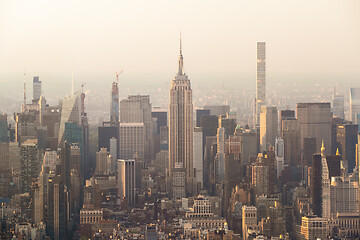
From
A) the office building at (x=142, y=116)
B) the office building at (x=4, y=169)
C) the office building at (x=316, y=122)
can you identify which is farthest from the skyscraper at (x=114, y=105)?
the office building at (x=316, y=122)

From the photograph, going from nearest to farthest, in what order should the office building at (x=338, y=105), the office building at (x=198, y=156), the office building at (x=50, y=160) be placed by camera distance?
the office building at (x=50, y=160) < the office building at (x=338, y=105) < the office building at (x=198, y=156)

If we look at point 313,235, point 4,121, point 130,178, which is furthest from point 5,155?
point 313,235

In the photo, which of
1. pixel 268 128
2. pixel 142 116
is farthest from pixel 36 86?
pixel 268 128

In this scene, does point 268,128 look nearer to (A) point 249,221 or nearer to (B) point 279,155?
(B) point 279,155

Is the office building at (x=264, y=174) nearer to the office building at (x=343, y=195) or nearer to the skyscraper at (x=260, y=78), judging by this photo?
the skyscraper at (x=260, y=78)

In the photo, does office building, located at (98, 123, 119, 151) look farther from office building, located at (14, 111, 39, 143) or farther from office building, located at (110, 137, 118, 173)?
office building, located at (14, 111, 39, 143)

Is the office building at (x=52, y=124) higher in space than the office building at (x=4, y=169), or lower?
higher
